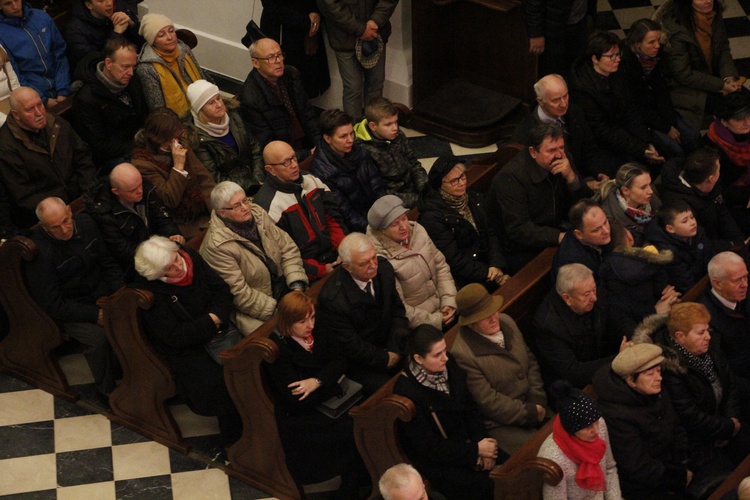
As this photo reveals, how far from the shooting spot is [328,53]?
28.1 feet

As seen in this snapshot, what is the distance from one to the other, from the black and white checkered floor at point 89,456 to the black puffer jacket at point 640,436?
1.67 metres

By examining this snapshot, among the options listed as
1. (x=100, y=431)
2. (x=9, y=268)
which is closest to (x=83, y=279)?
(x=9, y=268)

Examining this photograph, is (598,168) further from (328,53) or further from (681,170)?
(328,53)

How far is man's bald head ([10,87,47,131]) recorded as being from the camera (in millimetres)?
6594

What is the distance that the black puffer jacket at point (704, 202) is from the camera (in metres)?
6.66

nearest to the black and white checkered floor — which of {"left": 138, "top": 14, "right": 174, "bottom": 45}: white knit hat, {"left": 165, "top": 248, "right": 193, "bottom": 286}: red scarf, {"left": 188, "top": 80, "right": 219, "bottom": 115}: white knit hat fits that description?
{"left": 165, "top": 248, "right": 193, "bottom": 286}: red scarf

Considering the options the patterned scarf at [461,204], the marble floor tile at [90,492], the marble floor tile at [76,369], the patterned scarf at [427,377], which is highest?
the patterned scarf at [427,377]

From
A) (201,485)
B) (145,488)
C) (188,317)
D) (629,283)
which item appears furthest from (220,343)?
(629,283)

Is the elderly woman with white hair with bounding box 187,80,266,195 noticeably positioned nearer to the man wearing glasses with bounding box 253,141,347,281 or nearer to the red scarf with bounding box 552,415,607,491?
the man wearing glasses with bounding box 253,141,347,281

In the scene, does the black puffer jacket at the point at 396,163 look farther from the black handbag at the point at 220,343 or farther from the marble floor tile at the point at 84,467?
the marble floor tile at the point at 84,467

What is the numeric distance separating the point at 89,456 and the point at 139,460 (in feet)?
0.93

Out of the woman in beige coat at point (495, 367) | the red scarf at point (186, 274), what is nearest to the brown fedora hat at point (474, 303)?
the woman in beige coat at point (495, 367)

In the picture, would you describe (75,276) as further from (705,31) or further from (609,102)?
(705,31)

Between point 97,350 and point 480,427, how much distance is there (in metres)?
2.23
